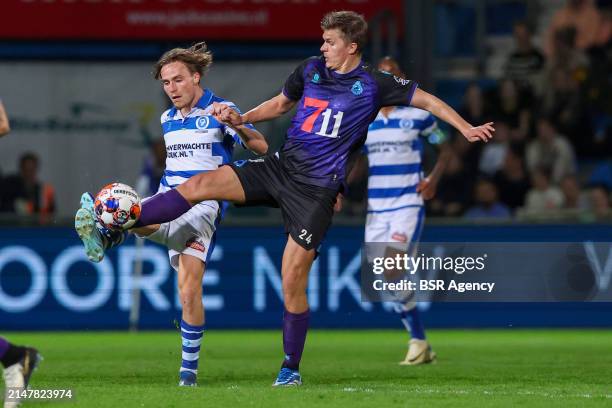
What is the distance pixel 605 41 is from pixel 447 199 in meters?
3.75

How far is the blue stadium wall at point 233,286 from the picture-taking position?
1502cm

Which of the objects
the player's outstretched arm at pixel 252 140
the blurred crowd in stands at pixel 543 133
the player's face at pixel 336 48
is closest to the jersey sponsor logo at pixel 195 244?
the player's outstretched arm at pixel 252 140

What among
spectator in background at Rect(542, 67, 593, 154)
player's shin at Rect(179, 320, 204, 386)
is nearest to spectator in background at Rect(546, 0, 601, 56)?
spectator in background at Rect(542, 67, 593, 154)

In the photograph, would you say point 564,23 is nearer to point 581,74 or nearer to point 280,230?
point 581,74

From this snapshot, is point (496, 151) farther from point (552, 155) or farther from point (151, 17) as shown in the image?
point (151, 17)

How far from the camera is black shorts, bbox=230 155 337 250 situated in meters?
8.91

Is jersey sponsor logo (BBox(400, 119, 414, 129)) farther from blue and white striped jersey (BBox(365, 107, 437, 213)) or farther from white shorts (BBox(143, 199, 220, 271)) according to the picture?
white shorts (BBox(143, 199, 220, 271))

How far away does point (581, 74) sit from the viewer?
59.9 feet

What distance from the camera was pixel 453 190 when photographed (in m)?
16.7

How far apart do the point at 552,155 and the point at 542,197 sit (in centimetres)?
93

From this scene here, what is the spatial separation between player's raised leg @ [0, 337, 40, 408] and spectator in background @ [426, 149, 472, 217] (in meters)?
9.35

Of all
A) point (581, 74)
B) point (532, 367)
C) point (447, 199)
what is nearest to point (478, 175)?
point (447, 199)

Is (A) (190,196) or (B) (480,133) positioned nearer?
(B) (480,133)

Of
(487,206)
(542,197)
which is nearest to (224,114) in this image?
(487,206)
